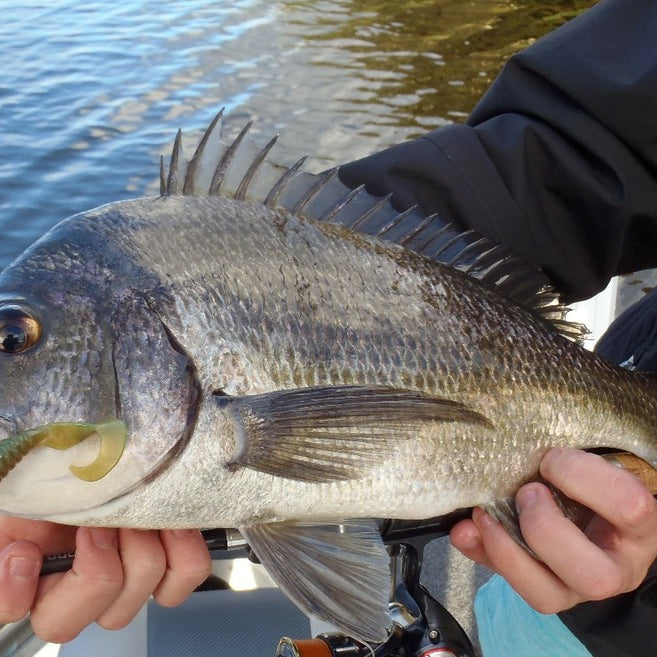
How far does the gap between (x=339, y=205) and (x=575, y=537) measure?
2.65ft

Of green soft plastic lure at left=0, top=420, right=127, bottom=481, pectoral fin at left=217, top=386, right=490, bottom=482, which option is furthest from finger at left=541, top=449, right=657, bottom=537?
green soft plastic lure at left=0, top=420, right=127, bottom=481

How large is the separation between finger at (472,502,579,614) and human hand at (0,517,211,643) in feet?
1.93

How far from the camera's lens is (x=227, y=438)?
1.32 meters

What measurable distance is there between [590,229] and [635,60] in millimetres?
423

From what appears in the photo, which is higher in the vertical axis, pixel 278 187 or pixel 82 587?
pixel 278 187

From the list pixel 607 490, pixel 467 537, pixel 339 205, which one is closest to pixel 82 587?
pixel 467 537

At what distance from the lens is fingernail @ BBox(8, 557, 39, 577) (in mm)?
1374

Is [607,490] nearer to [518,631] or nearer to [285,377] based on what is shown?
[285,377]

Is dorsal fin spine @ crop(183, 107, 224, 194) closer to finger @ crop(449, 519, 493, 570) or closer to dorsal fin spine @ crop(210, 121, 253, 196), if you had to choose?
dorsal fin spine @ crop(210, 121, 253, 196)

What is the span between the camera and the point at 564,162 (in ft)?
6.45

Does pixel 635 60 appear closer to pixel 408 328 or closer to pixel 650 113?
pixel 650 113

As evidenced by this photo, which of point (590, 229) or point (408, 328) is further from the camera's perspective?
point (590, 229)

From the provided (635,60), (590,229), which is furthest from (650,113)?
(590,229)

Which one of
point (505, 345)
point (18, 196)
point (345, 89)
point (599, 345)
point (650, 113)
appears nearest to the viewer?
point (505, 345)
